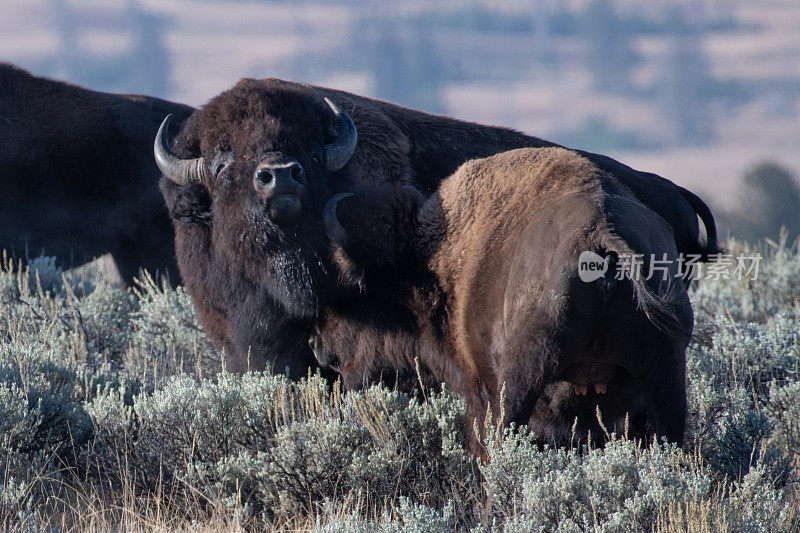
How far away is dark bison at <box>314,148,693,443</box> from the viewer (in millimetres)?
3369

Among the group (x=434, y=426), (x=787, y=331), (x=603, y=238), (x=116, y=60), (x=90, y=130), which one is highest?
(x=116, y=60)

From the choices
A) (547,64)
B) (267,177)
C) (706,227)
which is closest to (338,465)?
(267,177)

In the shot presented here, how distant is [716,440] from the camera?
4383mm

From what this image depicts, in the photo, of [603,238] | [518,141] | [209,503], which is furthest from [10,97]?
[603,238]

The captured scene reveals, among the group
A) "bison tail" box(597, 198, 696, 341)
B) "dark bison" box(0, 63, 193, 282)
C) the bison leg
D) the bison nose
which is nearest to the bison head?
the bison nose

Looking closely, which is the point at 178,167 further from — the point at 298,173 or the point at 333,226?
the point at 333,226

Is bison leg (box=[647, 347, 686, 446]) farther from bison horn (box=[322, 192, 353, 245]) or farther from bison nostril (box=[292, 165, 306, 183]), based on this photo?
bison nostril (box=[292, 165, 306, 183])

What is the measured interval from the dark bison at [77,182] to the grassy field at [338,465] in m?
3.24

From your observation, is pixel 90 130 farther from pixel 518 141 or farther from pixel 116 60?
pixel 116 60

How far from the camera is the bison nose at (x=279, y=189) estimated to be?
4.50m

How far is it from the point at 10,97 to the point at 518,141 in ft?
16.7

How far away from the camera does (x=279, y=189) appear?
4500 mm

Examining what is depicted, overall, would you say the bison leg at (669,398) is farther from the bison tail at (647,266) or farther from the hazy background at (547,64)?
the hazy background at (547,64)

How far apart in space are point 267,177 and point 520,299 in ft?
5.48
